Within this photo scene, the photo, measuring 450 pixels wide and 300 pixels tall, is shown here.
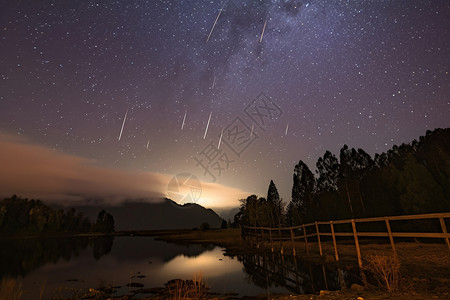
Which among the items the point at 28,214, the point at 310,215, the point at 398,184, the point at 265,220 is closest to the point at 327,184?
the point at 265,220

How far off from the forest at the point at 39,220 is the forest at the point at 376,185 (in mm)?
100800

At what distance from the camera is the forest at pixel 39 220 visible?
110m

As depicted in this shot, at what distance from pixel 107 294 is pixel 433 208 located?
24256 mm

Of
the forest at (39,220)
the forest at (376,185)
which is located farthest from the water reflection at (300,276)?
the forest at (39,220)

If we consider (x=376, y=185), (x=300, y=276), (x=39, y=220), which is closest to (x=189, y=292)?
(x=300, y=276)

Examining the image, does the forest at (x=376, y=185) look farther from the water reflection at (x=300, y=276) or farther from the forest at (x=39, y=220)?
the forest at (x=39, y=220)

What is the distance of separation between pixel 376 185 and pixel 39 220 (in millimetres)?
133715

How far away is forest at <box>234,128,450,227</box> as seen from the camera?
2081 centimetres

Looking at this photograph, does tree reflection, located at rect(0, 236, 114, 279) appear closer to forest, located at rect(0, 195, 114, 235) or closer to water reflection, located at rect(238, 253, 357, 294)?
water reflection, located at rect(238, 253, 357, 294)

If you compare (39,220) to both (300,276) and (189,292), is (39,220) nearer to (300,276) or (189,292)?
(189,292)

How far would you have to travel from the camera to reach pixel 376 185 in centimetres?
2933

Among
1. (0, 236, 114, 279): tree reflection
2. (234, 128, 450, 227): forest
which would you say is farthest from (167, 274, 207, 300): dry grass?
(234, 128, 450, 227): forest

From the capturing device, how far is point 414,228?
19.3 metres

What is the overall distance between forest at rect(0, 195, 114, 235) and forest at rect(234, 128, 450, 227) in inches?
3968
